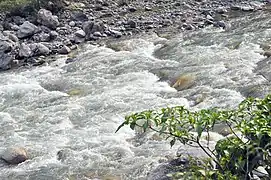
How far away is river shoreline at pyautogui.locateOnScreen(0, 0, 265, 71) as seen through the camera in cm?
1345

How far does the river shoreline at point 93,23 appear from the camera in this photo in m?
13.4

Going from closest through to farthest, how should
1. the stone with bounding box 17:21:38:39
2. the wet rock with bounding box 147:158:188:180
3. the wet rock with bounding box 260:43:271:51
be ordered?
the wet rock with bounding box 147:158:188:180 < the wet rock with bounding box 260:43:271:51 < the stone with bounding box 17:21:38:39

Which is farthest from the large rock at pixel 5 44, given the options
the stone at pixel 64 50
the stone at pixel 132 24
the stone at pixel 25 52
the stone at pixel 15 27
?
the stone at pixel 132 24

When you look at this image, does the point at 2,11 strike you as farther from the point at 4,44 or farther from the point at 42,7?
the point at 4,44

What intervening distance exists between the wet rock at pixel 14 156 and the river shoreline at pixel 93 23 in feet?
18.7

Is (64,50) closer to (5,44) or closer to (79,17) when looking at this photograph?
(5,44)

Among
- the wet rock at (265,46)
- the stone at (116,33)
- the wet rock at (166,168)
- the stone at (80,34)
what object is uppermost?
the wet rock at (166,168)

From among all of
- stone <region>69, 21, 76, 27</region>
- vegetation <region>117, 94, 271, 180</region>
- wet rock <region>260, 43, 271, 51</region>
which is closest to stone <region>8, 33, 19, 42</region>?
stone <region>69, 21, 76, 27</region>

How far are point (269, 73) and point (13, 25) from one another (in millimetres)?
9478

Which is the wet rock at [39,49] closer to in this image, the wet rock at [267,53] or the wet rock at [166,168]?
the wet rock at [267,53]

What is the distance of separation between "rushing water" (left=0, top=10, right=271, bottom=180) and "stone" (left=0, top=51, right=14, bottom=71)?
1.48 ft

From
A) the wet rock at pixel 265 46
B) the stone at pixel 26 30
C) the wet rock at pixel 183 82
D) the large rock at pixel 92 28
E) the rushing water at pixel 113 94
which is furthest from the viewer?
the large rock at pixel 92 28

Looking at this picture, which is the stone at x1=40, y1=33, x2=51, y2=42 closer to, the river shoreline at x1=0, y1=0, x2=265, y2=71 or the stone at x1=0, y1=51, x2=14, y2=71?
the river shoreline at x1=0, y1=0, x2=265, y2=71

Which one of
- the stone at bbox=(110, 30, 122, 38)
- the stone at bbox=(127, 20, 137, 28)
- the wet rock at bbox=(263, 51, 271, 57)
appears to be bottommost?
the stone at bbox=(110, 30, 122, 38)
